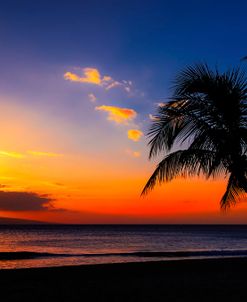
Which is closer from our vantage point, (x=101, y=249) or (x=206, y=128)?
(x=206, y=128)

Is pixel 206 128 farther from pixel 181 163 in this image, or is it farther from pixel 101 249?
pixel 101 249

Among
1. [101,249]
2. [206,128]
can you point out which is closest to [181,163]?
[206,128]

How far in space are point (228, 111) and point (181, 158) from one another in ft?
3.33

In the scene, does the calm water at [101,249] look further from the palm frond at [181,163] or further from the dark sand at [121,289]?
the palm frond at [181,163]

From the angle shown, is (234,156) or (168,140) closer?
(234,156)

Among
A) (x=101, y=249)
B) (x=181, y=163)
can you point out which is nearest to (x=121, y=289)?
(x=181, y=163)

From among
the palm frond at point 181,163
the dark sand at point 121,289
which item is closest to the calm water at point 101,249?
the dark sand at point 121,289

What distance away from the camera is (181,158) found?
6.02 m

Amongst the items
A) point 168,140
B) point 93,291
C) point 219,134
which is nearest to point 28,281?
point 93,291

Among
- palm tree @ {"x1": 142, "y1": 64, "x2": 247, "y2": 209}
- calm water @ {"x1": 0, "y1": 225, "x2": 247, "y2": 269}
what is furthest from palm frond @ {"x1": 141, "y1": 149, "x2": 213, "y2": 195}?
calm water @ {"x1": 0, "y1": 225, "x2": 247, "y2": 269}

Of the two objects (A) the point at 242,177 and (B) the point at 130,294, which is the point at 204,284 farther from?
(A) the point at 242,177

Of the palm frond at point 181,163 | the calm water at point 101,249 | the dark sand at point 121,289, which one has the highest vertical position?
the palm frond at point 181,163

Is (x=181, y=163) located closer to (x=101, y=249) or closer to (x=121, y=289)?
(x=121, y=289)

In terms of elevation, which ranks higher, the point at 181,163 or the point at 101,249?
the point at 181,163
